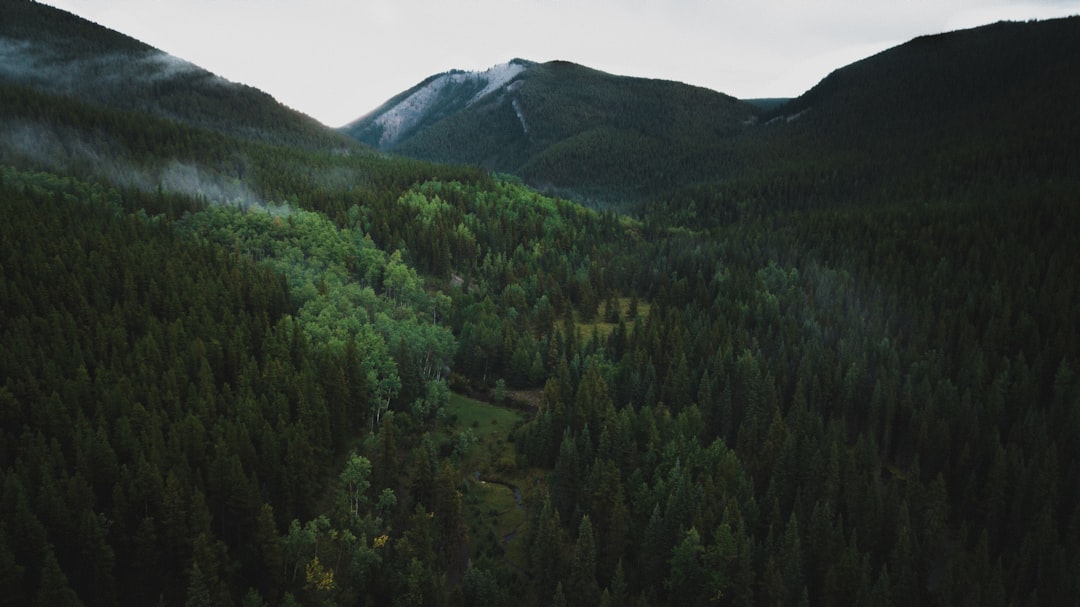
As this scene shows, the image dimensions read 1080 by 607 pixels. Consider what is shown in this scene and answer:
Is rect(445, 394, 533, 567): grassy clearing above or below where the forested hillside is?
below

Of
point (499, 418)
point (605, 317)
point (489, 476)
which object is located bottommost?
point (489, 476)

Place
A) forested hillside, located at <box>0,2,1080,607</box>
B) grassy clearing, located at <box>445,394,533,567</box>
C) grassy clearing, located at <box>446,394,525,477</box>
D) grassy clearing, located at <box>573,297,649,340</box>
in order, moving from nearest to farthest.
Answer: forested hillside, located at <box>0,2,1080,607</box> → grassy clearing, located at <box>445,394,533,567</box> → grassy clearing, located at <box>446,394,525,477</box> → grassy clearing, located at <box>573,297,649,340</box>

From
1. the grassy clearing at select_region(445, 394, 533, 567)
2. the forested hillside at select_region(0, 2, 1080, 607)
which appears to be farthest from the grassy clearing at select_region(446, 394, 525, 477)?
the forested hillside at select_region(0, 2, 1080, 607)

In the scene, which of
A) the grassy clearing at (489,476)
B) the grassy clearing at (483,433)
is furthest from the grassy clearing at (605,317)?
the grassy clearing at (489,476)

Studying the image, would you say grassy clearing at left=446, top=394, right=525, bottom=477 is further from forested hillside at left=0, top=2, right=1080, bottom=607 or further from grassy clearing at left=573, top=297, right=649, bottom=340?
grassy clearing at left=573, top=297, right=649, bottom=340

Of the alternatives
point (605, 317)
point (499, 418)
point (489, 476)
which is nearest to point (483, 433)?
point (499, 418)

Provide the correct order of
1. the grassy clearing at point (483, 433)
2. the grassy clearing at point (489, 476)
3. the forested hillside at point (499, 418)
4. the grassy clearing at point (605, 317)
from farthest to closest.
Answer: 1. the grassy clearing at point (605, 317)
2. the grassy clearing at point (483, 433)
3. the grassy clearing at point (489, 476)
4. the forested hillside at point (499, 418)

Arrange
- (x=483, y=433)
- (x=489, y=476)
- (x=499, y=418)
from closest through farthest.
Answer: (x=489, y=476) < (x=483, y=433) < (x=499, y=418)

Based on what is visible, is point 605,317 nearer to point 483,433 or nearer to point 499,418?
point 499,418

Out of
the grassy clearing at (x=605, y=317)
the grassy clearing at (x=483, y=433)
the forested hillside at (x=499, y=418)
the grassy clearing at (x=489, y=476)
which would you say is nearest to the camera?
the forested hillside at (x=499, y=418)

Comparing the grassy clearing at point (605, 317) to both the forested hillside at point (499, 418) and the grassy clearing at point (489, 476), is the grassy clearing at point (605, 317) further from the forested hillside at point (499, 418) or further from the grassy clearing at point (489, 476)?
the grassy clearing at point (489, 476)
